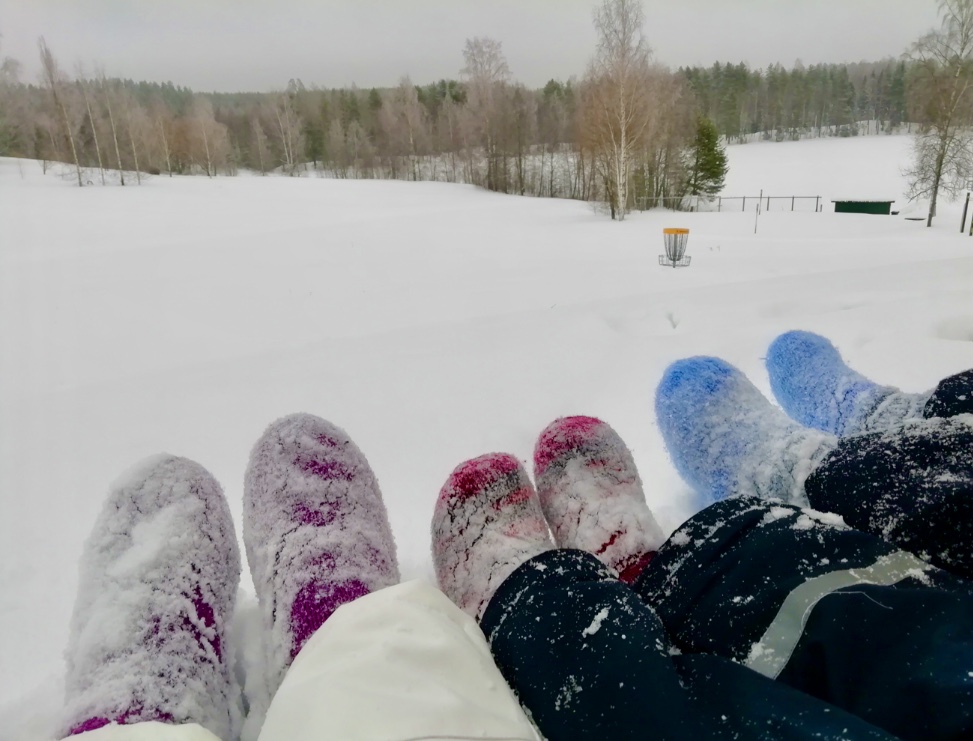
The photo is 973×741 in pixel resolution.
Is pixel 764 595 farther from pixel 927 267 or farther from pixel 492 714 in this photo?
pixel 927 267

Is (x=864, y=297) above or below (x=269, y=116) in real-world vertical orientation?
→ below

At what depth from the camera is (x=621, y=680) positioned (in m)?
0.45

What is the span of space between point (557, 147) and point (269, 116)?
12912 millimetres

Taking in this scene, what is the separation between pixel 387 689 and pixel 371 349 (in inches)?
69.1

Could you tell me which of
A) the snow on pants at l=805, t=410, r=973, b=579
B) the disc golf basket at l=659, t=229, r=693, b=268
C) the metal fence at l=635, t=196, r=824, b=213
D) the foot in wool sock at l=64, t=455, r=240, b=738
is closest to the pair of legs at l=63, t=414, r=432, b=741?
the foot in wool sock at l=64, t=455, r=240, b=738

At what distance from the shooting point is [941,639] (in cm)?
44

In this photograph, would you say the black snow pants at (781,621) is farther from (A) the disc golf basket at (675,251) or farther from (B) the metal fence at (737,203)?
(B) the metal fence at (737,203)

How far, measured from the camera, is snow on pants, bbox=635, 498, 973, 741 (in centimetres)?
42

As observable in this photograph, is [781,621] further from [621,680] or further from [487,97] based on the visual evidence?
[487,97]

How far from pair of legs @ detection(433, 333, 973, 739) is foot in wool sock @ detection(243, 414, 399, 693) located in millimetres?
151

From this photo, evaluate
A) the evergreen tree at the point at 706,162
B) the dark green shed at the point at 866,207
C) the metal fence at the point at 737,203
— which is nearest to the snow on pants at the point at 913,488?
the dark green shed at the point at 866,207

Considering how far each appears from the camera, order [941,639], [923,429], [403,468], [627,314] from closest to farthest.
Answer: [941,639]
[923,429]
[403,468]
[627,314]

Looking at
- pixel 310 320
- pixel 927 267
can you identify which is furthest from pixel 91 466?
pixel 927 267

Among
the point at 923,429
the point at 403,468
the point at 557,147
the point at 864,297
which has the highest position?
the point at 557,147
